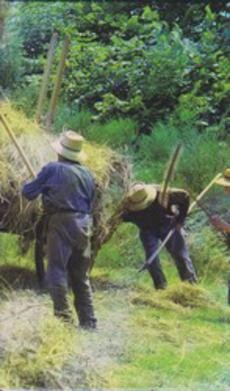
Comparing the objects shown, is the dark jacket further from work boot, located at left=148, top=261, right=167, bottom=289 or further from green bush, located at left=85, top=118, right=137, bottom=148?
green bush, located at left=85, top=118, right=137, bottom=148

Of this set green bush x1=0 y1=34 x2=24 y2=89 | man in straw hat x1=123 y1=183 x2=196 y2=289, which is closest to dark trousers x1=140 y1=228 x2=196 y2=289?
man in straw hat x1=123 y1=183 x2=196 y2=289

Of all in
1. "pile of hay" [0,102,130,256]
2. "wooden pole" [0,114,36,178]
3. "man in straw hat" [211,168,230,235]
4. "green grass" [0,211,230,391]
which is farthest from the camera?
"man in straw hat" [211,168,230,235]

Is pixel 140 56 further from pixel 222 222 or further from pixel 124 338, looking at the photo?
pixel 124 338

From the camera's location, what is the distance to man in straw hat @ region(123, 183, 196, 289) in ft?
33.1

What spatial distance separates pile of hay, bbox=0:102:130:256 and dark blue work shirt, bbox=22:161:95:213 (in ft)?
4.25

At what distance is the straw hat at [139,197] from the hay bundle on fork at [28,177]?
0.21m

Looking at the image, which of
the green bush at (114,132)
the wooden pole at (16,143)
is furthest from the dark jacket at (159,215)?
the green bush at (114,132)

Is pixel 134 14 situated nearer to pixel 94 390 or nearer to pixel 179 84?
pixel 179 84

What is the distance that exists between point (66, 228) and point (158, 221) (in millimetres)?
2465

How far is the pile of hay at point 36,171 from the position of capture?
30.7 feet

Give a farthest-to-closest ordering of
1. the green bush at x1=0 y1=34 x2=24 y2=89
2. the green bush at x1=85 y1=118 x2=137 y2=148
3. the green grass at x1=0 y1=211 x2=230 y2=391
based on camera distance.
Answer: the green bush at x1=0 y1=34 x2=24 y2=89 → the green bush at x1=85 y1=118 x2=137 y2=148 → the green grass at x1=0 y1=211 x2=230 y2=391

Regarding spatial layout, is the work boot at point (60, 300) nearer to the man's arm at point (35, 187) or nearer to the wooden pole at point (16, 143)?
the man's arm at point (35, 187)

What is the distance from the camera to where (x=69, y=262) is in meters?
8.22

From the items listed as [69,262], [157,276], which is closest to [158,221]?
[157,276]
